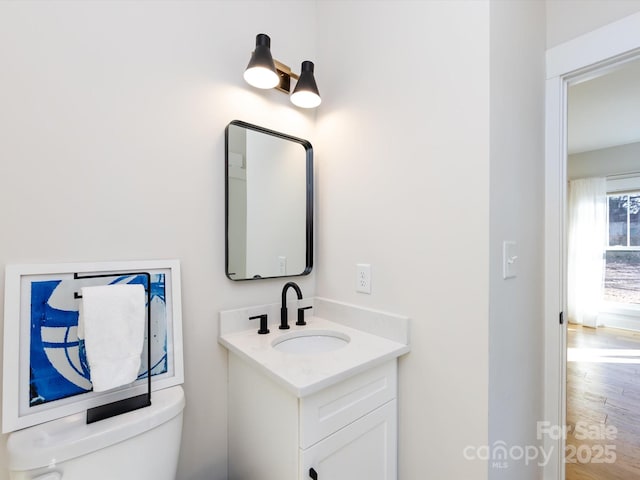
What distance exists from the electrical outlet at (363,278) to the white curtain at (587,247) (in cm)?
473

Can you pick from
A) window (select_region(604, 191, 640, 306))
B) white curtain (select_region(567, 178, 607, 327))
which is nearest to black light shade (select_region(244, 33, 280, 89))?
white curtain (select_region(567, 178, 607, 327))

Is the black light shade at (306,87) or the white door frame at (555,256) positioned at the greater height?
the black light shade at (306,87)

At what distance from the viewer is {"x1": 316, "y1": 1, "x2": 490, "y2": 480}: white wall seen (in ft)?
3.25

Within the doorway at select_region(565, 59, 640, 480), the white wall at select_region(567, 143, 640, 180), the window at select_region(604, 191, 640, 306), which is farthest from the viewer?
the window at select_region(604, 191, 640, 306)

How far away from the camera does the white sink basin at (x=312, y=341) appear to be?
4.24ft

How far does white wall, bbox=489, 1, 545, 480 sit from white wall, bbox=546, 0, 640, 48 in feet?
0.23

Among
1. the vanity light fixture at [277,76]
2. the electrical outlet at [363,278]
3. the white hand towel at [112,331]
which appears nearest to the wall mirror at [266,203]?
the vanity light fixture at [277,76]

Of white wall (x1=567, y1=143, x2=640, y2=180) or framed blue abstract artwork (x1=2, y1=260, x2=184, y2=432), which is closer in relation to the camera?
framed blue abstract artwork (x1=2, y1=260, x2=184, y2=432)

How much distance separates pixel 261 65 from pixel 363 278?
98cm

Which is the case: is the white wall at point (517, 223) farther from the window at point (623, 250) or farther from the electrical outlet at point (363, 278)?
the window at point (623, 250)

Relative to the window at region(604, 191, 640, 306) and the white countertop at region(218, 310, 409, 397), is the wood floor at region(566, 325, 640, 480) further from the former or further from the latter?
the white countertop at region(218, 310, 409, 397)

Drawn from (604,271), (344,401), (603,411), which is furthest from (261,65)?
(604,271)

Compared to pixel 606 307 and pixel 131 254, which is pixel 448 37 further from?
pixel 606 307

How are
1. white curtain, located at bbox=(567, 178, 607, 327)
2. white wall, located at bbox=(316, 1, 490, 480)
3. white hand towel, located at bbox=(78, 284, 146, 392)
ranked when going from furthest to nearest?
1. white curtain, located at bbox=(567, 178, 607, 327)
2. white wall, located at bbox=(316, 1, 490, 480)
3. white hand towel, located at bbox=(78, 284, 146, 392)
